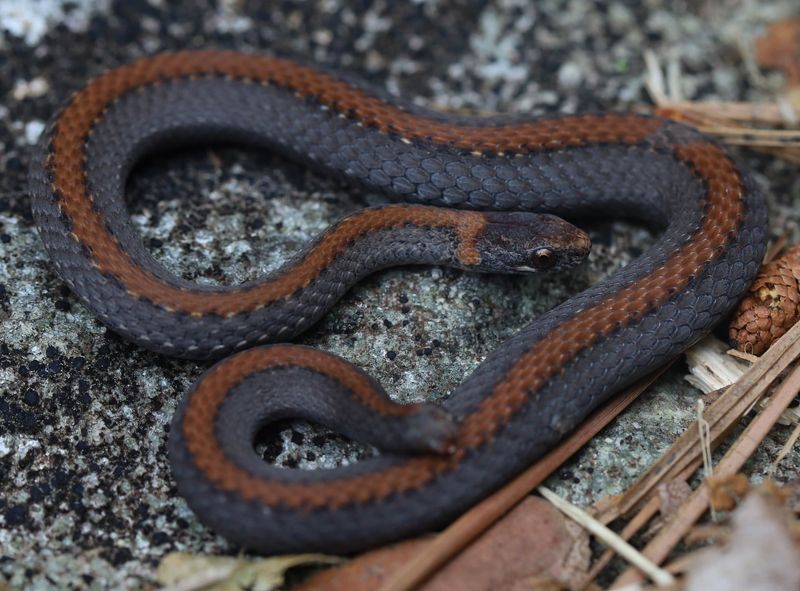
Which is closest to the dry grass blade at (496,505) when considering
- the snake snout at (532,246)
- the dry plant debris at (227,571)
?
the dry plant debris at (227,571)

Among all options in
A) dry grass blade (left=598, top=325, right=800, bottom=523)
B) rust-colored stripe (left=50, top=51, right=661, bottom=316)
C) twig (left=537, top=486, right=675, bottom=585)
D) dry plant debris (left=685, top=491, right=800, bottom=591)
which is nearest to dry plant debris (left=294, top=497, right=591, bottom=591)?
twig (left=537, top=486, right=675, bottom=585)

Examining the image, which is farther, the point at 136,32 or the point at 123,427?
the point at 136,32

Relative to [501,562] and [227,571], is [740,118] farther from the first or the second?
[227,571]

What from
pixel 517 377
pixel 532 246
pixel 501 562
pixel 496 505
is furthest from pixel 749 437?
pixel 532 246

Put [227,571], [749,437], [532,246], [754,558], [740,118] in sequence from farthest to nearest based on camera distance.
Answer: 1. [740,118]
2. [532,246]
3. [749,437]
4. [227,571]
5. [754,558]

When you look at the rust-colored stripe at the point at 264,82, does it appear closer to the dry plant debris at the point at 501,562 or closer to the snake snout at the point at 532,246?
the snake snout at the point at 532,246

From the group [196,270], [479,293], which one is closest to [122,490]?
[196,270]

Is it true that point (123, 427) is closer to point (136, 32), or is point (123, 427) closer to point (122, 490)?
point (122, 490)
